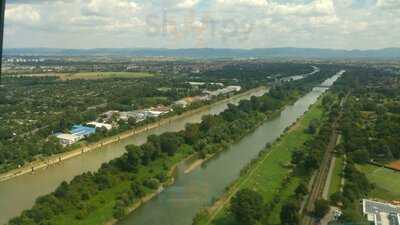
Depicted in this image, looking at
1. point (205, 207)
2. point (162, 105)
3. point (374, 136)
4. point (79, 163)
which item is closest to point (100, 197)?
point (205, 207)

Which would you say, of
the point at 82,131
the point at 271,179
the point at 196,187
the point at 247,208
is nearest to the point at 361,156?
the point at 271,179

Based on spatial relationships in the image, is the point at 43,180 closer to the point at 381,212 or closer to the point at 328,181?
the point at 328,181

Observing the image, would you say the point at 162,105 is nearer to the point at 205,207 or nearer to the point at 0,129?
the point at 0,129

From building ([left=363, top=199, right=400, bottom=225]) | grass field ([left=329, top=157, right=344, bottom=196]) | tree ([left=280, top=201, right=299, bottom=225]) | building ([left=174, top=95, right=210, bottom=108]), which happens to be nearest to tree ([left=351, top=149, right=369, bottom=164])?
grass field ([left=329, top=157, right=344, bottom=196])

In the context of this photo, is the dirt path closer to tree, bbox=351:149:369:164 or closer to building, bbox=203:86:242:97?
tree, bbox=351:149:369:164

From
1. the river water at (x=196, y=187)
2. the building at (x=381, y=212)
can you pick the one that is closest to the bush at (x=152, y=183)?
the river water at (x=196, y=187)

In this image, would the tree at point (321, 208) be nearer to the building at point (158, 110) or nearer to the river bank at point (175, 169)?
the river bank at point (175, 169)
